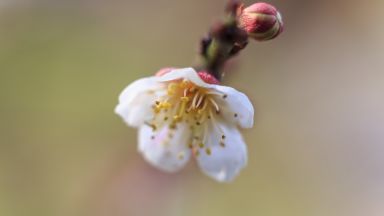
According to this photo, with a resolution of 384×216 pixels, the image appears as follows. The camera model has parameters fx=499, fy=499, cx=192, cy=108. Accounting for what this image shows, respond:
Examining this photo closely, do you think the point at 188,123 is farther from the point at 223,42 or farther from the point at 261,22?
the point at 261,22

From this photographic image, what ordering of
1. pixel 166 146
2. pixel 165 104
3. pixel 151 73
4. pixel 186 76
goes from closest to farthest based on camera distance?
pixel 186 76
pixel 165 104
pixel 166 146
pixel 151 73

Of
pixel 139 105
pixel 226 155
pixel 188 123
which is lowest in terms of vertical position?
pixel 226 155

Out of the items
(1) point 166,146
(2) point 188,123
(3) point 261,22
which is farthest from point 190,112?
(3) point 261,22

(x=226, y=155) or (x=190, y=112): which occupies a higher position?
(x=190, y=112)

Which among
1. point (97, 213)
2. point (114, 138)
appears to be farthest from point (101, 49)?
point (97, 213)

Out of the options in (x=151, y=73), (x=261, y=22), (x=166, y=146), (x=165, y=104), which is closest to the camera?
(x=261, y=22)

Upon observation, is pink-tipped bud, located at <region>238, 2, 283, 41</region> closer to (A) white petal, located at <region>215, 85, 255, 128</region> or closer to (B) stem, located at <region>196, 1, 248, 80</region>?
(B) stem, located at <region>196, 1, 248, 80</region>
